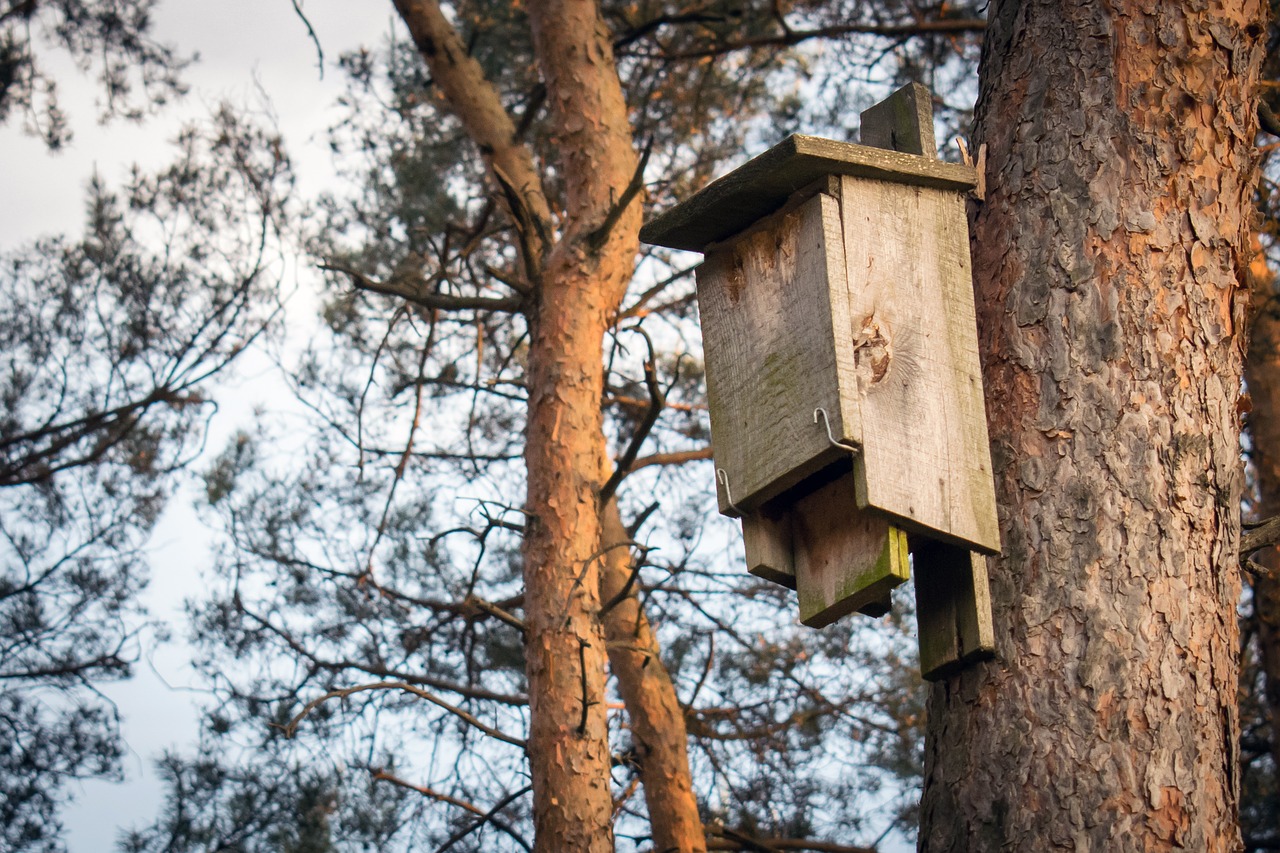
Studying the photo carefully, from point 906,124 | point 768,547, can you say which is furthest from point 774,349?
point 906,124

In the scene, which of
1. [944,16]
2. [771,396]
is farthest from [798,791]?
[771,396]

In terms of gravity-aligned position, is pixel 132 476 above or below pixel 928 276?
above

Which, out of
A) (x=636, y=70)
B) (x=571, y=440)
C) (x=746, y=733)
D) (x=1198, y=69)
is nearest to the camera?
(x=1198, y=69)

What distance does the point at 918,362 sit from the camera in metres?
2.37

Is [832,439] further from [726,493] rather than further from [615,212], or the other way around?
[615,212]

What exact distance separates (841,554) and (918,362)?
0.33 metres

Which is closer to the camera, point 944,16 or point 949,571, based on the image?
point 949,571

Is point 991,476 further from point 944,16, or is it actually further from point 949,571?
point 944,16

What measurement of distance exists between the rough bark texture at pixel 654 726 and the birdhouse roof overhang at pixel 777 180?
2709 millimetres

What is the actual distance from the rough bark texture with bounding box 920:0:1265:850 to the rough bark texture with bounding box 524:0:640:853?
5.28ft

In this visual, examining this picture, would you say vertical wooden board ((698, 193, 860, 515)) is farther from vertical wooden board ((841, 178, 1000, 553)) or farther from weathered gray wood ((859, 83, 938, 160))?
weathered gray wood ((859, 83, 938, 160))

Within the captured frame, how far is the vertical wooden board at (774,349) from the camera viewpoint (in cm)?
233

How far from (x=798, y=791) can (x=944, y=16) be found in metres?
3.39

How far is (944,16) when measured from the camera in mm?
6484
